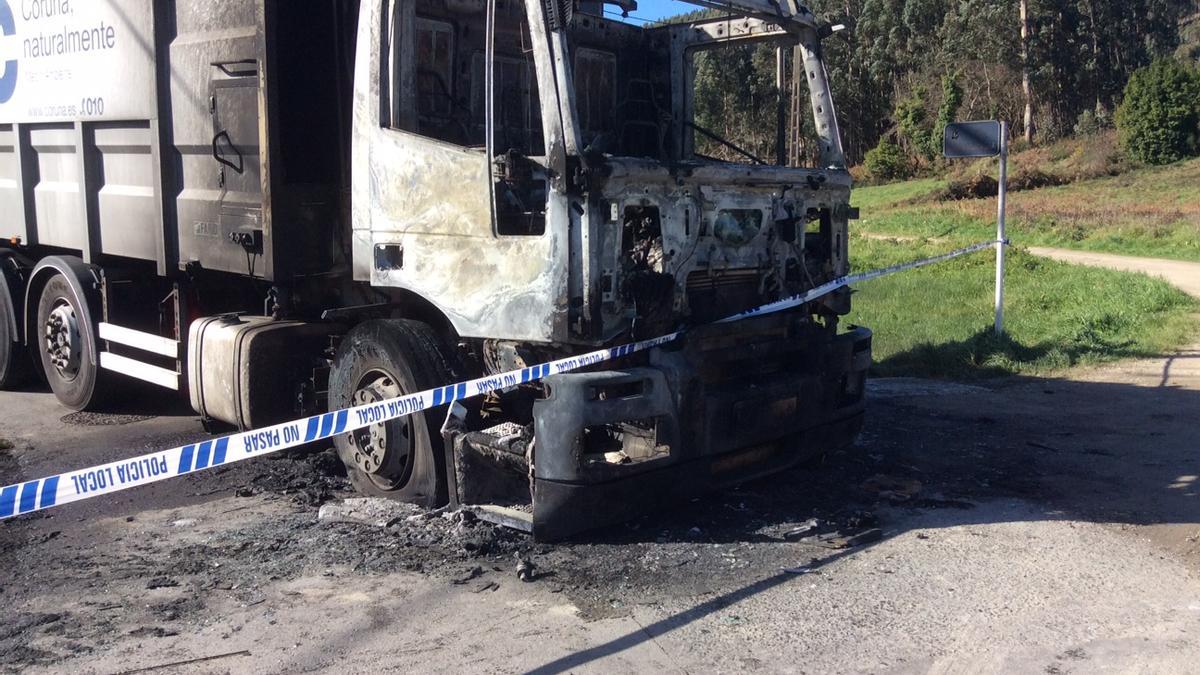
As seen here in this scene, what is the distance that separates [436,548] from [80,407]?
15.8 feet

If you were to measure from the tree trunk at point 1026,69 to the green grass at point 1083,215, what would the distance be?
15.3 metres

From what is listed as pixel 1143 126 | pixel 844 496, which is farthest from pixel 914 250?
pixel 1143 126

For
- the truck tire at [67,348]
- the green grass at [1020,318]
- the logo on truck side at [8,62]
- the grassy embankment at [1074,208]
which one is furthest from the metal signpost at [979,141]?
the grassy embankment at [1074,208]

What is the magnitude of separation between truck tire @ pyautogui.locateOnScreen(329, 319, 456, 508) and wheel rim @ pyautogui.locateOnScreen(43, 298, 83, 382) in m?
3.60

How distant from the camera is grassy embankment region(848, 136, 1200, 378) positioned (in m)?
11.1

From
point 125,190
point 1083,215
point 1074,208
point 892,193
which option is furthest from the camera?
point 892,193

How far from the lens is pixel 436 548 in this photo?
5.34 metres

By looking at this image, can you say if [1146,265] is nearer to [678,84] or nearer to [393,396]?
[678,84]

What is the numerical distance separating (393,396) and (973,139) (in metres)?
7.84

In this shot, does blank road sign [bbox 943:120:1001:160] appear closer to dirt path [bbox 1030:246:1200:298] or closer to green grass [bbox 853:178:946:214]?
dirt path [bbox 1030:246:1200:298]

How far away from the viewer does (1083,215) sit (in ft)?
110

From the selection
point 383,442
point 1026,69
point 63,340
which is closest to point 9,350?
point 63,340

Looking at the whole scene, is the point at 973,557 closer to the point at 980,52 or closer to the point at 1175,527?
the point at 1175,527

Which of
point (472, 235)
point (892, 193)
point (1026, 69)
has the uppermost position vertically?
point (1026, 69)
